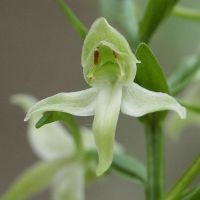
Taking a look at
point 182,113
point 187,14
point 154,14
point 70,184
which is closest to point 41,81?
point 70,184

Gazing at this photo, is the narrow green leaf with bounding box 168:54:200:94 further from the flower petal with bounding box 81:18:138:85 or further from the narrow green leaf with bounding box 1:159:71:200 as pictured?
the narrow green leaf with bounding box 1:159:71:200

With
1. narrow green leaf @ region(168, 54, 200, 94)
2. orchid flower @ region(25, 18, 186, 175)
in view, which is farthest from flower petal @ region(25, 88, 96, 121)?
narrow green leaf @ region(168, 54, 200, 94)

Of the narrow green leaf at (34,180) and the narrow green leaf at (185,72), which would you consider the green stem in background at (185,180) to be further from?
the narrow green leaf at (34,180)

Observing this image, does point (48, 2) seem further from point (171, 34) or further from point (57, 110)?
point (57, 110)

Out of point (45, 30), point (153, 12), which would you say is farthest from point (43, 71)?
point (153, 12)

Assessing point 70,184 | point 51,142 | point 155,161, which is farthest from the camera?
point 51,142

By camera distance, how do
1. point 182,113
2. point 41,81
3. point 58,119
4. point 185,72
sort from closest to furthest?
point 182,113 → point 58,119 → point 185,72 → point 41,81

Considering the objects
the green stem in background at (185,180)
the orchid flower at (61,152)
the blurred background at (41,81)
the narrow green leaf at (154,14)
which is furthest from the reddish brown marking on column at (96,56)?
the blurred background at (41,81)

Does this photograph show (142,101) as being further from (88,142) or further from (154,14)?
(88,142)
